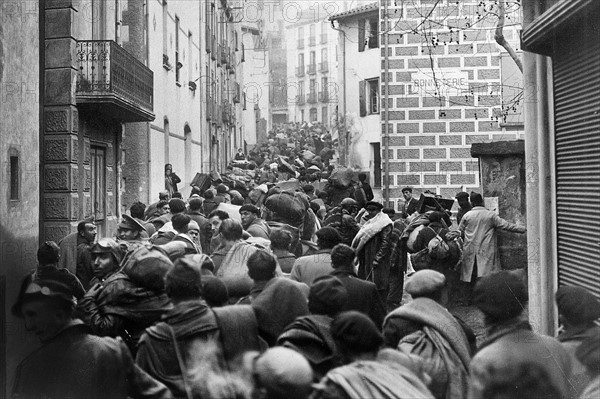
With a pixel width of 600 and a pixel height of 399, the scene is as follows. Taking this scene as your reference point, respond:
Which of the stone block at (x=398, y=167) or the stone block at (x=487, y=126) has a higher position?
the stone block at (x=487, y=126)

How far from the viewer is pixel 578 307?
15.8 ft

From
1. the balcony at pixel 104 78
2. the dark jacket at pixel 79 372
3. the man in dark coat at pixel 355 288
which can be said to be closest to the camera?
the dark jacket at pixel 79 372

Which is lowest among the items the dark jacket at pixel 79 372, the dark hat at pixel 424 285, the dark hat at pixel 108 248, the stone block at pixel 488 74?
the dark jacket at pixel 79 372

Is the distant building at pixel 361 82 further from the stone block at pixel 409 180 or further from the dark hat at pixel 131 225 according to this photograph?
the dark hat at pixel 131 225

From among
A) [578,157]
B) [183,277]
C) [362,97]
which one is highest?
[362,97]

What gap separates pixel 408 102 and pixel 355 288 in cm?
1559

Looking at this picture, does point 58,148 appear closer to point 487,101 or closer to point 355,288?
point 355,288

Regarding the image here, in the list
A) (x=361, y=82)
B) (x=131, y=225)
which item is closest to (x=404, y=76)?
(x=361, y=82)

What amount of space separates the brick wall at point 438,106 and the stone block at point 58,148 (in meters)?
10.1

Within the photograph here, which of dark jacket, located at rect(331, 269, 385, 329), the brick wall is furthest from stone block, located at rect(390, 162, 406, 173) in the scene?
dark jacket, located at rect(331, 269, 385, 329)

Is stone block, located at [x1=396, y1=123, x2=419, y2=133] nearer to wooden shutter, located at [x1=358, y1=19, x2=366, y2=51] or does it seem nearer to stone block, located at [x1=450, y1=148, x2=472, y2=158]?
stone block, located at [x1=450, y1=148, x2=472, y2=158]

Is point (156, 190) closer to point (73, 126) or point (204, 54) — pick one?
point (73, 126)

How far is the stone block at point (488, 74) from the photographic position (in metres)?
20.8

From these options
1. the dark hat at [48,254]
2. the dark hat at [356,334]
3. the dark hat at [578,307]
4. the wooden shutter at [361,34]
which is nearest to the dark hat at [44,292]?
the dark hat at [356,334]
